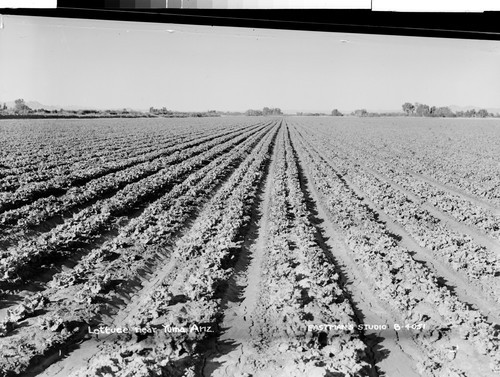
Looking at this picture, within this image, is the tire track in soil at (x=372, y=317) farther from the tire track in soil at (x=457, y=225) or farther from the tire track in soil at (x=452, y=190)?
the tire track in soil at (x=452, y=190)

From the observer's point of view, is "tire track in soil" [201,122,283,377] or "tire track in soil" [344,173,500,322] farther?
"tire track in soil" [344,173,500,322]

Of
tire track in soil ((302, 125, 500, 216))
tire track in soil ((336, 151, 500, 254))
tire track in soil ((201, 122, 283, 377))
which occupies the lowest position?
tire track in soil ((201, 122, 283, 377))

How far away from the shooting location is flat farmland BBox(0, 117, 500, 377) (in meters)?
3.21

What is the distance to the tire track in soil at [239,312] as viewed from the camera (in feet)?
10.4

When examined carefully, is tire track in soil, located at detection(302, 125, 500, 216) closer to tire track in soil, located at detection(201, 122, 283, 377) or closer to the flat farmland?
the flat farmland

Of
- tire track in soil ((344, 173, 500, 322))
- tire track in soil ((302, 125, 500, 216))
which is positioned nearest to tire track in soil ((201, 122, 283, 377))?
tire track in soil ((344, 173, 500, 322))

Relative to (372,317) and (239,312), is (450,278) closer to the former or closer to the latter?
(372,317)

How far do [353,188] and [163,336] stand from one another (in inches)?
304

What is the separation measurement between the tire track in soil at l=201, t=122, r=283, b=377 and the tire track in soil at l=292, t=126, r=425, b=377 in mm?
1063

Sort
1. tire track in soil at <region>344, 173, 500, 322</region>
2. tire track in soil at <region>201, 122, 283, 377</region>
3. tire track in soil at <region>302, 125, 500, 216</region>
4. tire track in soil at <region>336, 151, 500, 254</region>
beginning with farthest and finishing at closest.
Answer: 1. tire track in soil at <region>302, 125, 500, 216</region>
2. tire track in soil at <region>336, 151, 500, 254</region>
3. tire track in soil at <region>344, 173, 500, 322</region>
4. tire track in soil at <region>201, 122, 283, 377</region>

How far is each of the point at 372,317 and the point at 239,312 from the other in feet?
4.60

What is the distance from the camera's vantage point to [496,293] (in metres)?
4.40

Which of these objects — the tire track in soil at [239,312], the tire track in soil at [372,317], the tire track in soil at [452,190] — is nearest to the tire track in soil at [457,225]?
the tire track in soil at [452,190]

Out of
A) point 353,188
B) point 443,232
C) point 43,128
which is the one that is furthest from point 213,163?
point 43,128
